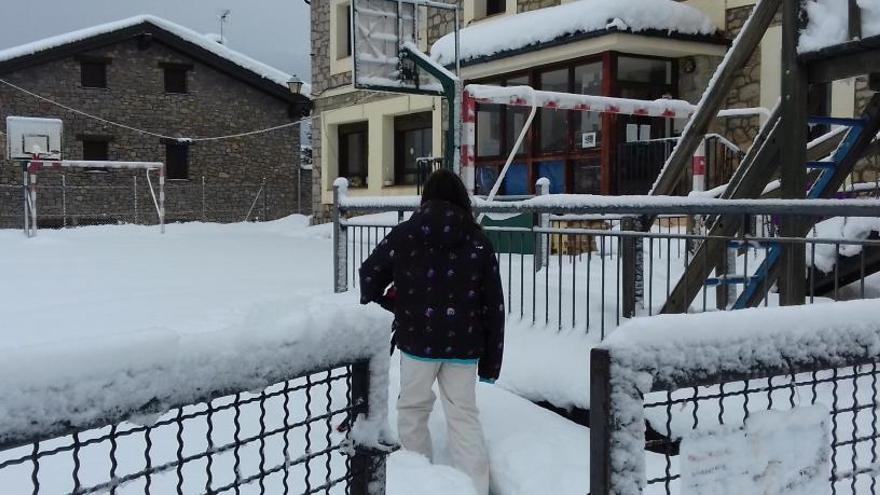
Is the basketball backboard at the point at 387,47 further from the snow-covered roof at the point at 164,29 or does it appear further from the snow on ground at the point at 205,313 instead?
the snow-covered roof at the point at 164,29

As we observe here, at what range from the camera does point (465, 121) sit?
878cm

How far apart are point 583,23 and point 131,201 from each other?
19.3m

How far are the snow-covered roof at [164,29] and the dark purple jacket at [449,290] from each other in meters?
25.4

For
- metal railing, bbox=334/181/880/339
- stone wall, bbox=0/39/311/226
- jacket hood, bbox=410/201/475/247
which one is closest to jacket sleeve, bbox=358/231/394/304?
jacket hood, bbox=410/201/475/247

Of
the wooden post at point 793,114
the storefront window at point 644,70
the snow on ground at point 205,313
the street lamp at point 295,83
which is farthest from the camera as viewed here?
the street lamp at point 295,83

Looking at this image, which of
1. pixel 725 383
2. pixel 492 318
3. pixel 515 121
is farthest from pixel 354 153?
pixel 725 383

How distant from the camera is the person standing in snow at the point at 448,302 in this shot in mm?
3797

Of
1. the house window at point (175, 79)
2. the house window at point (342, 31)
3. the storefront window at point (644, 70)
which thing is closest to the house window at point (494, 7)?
the storefront window at point (644, 70)

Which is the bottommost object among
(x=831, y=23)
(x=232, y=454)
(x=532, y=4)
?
(x=232, y=454)

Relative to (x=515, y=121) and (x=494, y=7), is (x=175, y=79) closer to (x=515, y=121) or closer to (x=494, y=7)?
(x=494, y=7)

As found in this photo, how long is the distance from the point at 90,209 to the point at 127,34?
590 cm

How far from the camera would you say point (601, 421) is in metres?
1.57

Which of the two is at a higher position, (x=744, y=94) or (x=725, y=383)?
(x=744, y=94)

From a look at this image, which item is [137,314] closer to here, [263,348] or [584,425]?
[584,425]
